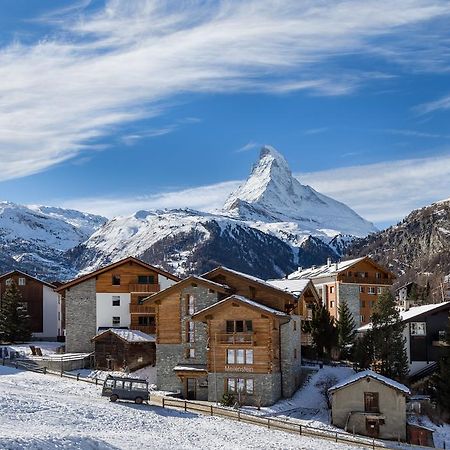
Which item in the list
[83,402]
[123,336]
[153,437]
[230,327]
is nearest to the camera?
[153,437]

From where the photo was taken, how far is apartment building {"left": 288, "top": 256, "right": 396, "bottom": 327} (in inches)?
4446

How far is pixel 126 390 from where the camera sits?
53312 mm

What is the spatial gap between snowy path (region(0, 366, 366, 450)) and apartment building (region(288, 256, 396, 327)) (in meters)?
63.4

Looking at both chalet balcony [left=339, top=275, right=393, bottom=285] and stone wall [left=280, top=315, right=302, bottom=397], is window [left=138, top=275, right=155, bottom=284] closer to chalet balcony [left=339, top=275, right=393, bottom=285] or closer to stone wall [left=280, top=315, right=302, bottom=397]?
stone wall [left=280, top=315, right=302, bottom=397]

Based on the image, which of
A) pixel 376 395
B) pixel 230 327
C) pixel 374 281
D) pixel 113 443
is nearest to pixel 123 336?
pixel 230 327

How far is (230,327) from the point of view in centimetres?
6150

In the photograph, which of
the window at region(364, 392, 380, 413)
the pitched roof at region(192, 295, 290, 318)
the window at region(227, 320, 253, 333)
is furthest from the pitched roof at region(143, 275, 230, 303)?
the window at region(364, 392, 380, 413)

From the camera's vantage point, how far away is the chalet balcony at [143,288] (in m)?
82.3

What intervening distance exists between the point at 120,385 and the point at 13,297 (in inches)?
1462

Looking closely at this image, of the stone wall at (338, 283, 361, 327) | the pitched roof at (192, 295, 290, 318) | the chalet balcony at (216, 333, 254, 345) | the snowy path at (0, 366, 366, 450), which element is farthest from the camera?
the stone wall at (338, 283, 361, 327)

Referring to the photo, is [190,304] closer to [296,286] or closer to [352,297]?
[296,286]

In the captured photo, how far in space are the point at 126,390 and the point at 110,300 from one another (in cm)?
2908

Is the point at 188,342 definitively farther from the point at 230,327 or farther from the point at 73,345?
the point at 73,345

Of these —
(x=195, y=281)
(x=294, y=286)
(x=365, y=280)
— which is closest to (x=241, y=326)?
(x=195, y=281)
